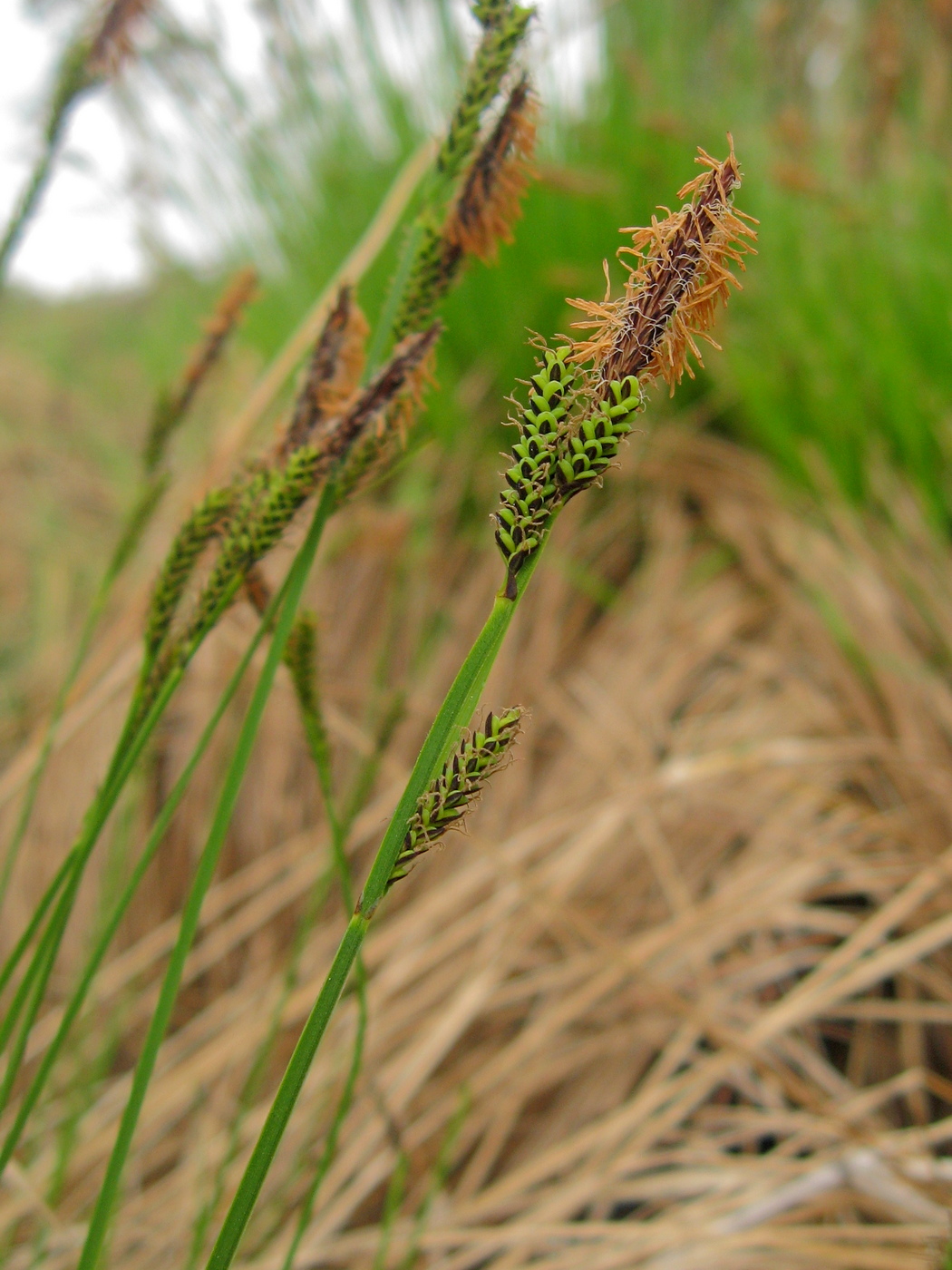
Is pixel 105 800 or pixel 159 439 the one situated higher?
pixel 159 439

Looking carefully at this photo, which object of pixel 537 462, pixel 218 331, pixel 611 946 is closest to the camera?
pixel 537 462

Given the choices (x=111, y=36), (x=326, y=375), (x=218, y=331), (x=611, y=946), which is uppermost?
(x=111, y=36)

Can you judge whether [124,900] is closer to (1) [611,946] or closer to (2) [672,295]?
(2) [672,295]

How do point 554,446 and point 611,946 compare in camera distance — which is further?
point 611,946

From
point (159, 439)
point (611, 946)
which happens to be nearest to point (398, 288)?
point (159, 439)

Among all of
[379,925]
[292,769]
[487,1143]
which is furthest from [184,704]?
[487,1143]

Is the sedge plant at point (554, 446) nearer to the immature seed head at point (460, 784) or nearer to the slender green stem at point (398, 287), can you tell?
the immature seed head at point (460, 784)

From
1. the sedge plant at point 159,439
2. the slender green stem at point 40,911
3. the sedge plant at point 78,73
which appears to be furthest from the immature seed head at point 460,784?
the sedge plant at point 78,73
